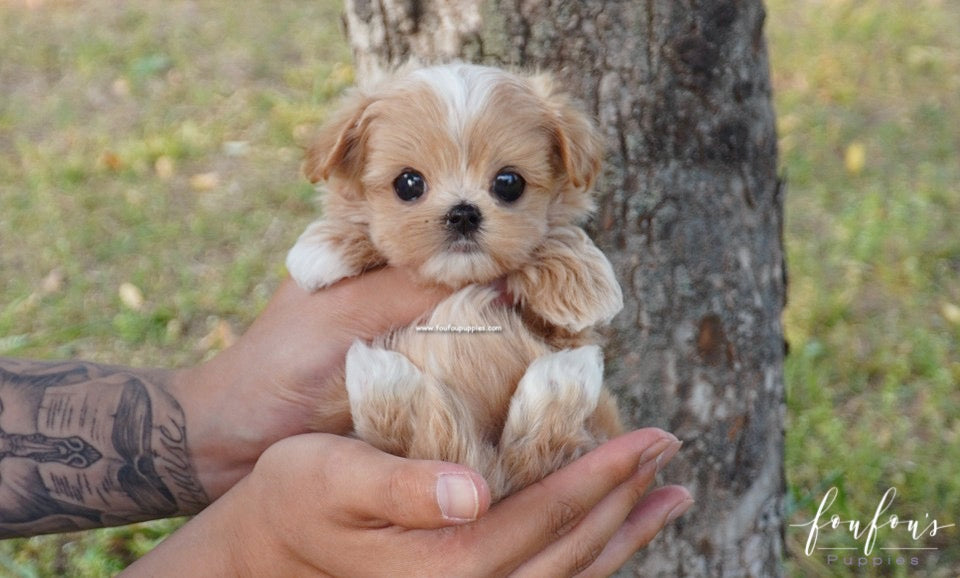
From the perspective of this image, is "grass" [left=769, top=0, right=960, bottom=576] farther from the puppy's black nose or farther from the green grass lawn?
the puppy's black nose

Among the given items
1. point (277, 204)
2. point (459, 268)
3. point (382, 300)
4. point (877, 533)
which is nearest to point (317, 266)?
point (382, 300)

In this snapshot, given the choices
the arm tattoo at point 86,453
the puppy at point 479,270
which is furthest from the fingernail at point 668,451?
the arm tattoo at point 86,453

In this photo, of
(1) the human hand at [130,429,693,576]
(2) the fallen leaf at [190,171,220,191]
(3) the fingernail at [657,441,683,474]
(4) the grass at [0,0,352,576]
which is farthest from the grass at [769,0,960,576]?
(2) the fallen leaf at [190,171,220,191]

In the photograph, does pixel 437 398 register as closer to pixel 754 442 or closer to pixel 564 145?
pixel 564 145

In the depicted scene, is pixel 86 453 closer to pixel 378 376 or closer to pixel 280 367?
pixel 280 367

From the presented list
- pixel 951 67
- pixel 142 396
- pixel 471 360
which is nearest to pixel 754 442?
pixel 471 360
